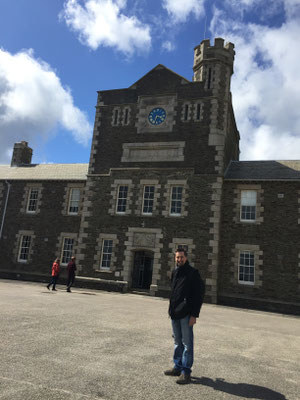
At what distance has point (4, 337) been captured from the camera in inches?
244

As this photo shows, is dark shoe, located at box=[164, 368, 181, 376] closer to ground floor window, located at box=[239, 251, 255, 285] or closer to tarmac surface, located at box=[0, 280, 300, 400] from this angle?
tarmac surface, located at box=[0, 280, 300, 400]

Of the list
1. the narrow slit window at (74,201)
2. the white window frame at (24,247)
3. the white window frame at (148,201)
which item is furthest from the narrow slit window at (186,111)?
the white window frame at (24,247)

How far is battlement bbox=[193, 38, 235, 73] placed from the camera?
21.4 metres

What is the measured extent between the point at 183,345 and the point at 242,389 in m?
1.02

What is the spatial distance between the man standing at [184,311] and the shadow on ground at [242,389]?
0.33 metres

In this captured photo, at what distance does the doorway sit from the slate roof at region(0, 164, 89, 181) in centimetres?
742

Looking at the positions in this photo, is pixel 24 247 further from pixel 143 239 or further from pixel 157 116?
pixel 157 116

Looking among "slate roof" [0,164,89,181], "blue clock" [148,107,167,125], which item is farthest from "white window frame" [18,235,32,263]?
"blue clock" [148,107,167,125]

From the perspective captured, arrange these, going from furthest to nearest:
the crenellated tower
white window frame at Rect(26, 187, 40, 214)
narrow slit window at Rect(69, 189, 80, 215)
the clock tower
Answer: white window frame at Rect(26, 187, 40, 214), narrow slit window at Rect(69, 189, 80, 215), the crenellated tower, the clock tower

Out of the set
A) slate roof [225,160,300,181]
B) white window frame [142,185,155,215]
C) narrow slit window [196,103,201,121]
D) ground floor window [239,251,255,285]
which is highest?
narrow slit window [196,103,201,121]

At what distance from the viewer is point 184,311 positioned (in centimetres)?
507

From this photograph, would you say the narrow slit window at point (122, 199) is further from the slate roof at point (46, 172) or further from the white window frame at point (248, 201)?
the white window frame at point (248, 201)

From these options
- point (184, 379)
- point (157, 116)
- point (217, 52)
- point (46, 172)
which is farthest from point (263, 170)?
point (184, 379)

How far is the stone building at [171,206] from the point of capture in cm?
1862
